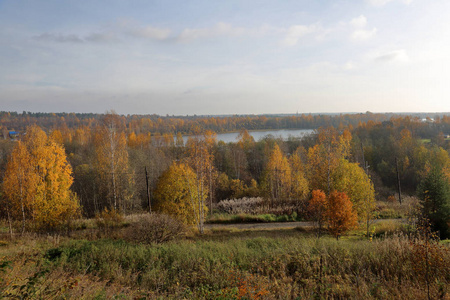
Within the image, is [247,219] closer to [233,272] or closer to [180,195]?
[180,195]

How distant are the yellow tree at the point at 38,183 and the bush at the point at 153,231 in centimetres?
746

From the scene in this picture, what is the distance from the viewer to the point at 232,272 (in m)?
6.70

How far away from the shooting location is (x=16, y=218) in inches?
679

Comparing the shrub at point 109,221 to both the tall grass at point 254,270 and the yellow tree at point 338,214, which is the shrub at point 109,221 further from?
the yellow tree at point 338,214

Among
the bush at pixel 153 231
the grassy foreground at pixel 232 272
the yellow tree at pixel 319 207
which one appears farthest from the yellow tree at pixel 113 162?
the yellow tree at pixel 319 207

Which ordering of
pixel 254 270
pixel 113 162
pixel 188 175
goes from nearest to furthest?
1. pixel 254 270
2. pixel 188 175
3. pixel 113 162

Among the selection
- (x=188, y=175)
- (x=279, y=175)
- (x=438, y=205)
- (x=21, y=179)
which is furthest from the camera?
(x=279, y=175)

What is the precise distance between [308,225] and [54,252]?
15165 millimetres

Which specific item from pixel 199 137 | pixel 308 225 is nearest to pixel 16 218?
pixel 199 137

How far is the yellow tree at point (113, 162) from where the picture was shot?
888 inches

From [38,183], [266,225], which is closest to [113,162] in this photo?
[38,183]

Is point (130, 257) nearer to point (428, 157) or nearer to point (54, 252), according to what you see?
point (54, 252)

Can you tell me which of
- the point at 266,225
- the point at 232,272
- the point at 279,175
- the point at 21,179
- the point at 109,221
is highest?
the point at 21,179

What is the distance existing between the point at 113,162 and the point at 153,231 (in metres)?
14.0
